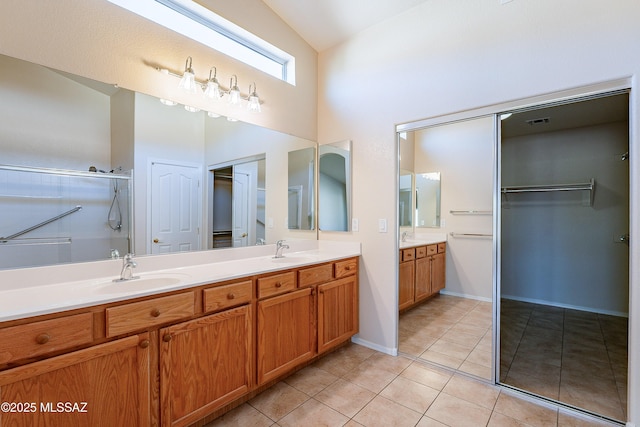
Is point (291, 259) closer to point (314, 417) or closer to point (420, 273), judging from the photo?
point (314, 417)

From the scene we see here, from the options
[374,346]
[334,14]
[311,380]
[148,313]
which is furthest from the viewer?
[374,346]

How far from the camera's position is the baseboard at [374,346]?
8.43 feet

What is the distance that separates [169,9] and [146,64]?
49 cm

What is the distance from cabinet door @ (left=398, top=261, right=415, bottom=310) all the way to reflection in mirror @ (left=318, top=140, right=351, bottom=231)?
669 millimetres

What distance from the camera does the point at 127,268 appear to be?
1729mm

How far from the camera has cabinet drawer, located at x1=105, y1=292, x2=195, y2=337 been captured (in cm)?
129

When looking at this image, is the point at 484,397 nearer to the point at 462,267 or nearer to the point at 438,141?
the point at 462,267

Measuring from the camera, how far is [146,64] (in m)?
1.85

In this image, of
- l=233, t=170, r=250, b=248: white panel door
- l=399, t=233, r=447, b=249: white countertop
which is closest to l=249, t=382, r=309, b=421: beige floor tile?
l=233, t=170, r=250, b=248: white panel door

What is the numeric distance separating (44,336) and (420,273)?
273cm

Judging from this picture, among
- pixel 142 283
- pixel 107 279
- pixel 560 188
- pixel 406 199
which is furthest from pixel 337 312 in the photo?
pixel 560 188

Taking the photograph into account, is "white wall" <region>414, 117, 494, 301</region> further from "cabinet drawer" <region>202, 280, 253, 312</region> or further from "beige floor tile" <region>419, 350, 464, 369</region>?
"cabinet drawer" <region>202, 280, 253, 312</region>

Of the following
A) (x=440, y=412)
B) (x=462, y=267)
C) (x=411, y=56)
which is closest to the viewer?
(x=440, y=412)

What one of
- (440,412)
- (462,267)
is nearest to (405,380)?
(440,412)
